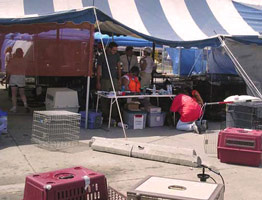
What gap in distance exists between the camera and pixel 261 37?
9750mm

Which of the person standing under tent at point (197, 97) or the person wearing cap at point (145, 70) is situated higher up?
the person wearing cap at point (145, 70)

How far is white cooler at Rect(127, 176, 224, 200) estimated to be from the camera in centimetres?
275

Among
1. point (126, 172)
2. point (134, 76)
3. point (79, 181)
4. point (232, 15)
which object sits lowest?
point (126, 172)

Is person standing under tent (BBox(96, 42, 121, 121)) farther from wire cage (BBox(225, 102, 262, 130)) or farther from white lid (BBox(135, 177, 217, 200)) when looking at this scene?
white lid (BBox(135, 177, 217, 200))

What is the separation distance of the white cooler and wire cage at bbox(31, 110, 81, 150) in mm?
4193

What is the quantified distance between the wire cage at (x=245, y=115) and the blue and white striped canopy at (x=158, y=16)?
2.73 m

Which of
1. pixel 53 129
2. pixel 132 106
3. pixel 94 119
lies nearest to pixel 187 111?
pixel 132 106

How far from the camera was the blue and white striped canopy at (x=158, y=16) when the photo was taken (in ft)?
27.9

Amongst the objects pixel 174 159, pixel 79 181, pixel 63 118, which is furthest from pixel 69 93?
pixel 79 181

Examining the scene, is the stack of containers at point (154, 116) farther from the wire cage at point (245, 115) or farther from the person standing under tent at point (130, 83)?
the wire cage at point (245, 115)

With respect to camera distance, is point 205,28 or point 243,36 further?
point 205,28

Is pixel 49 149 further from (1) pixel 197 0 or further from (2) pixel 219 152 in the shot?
(1) pixel 197 0

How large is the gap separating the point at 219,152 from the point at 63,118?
290cm

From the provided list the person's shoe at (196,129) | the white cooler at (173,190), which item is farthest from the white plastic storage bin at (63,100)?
the white cooler at (173,190)
